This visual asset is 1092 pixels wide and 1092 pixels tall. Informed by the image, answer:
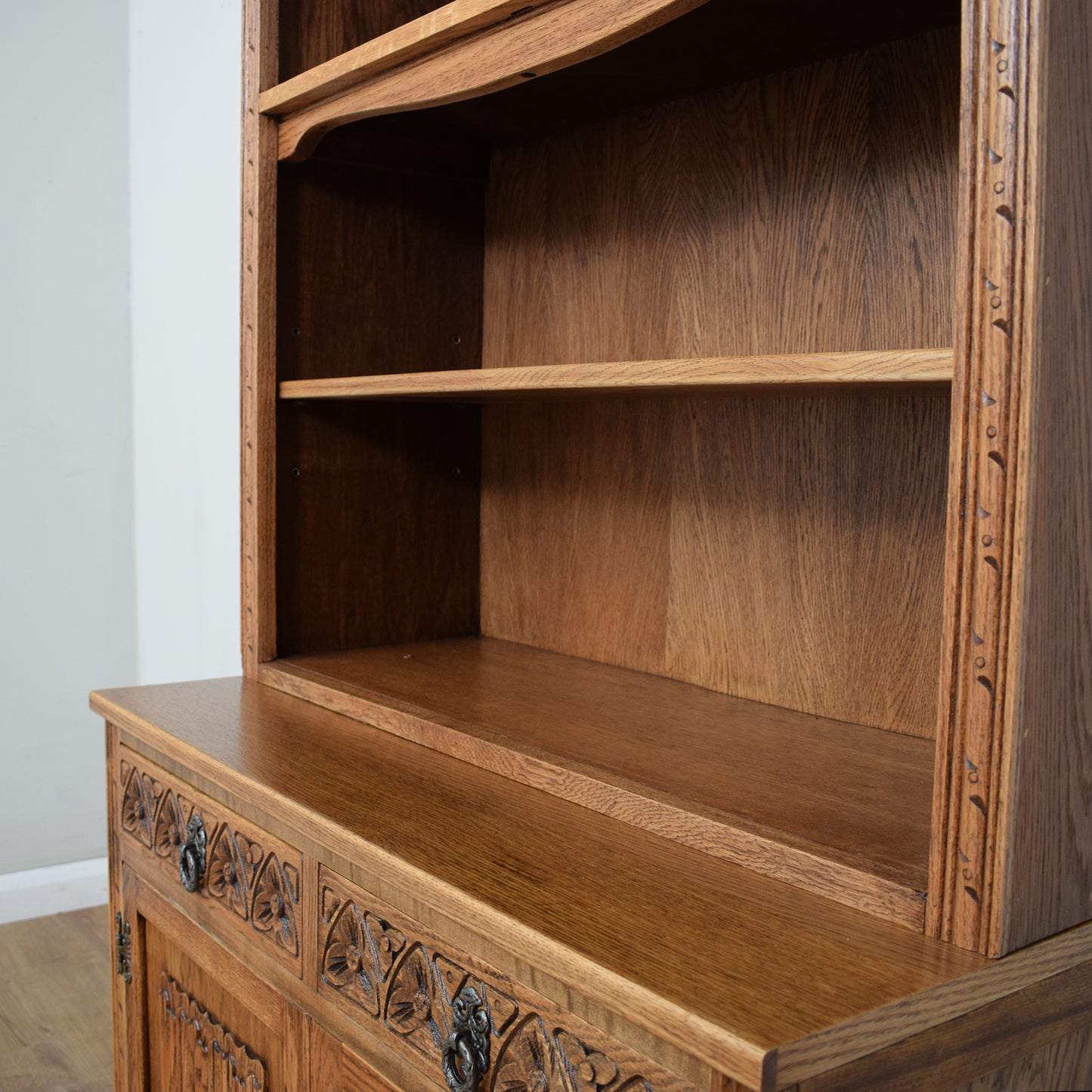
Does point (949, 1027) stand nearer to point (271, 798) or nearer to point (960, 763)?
point (960, 763)

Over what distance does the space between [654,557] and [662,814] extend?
0.60m

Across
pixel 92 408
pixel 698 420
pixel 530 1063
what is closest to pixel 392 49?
pixel 698 420

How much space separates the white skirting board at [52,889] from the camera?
117 inches

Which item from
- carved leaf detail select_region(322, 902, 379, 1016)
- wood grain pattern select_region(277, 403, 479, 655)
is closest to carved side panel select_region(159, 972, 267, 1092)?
carved leaf detail select_region(322, 902, 379, 1016)

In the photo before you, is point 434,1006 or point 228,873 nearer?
point 434,1006

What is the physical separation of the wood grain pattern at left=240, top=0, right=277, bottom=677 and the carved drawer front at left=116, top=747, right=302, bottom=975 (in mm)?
250

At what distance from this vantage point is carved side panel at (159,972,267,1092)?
52.4 inches

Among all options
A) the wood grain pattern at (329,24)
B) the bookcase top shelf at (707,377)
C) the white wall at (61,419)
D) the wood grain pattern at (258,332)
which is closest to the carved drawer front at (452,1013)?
the bookcase top shelf at (707,377)

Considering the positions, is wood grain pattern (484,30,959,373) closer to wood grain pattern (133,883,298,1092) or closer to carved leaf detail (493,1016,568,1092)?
carved leaf detail (493,1016,568,1092)

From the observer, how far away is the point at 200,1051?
145 cm

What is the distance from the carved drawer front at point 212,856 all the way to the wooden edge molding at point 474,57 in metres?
0.84

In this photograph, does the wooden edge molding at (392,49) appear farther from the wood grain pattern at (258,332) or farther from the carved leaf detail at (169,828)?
the carved leaf detail at (169,828)

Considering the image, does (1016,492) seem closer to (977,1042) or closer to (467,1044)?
(977,1042)

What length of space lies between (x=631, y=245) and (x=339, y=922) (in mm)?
967
